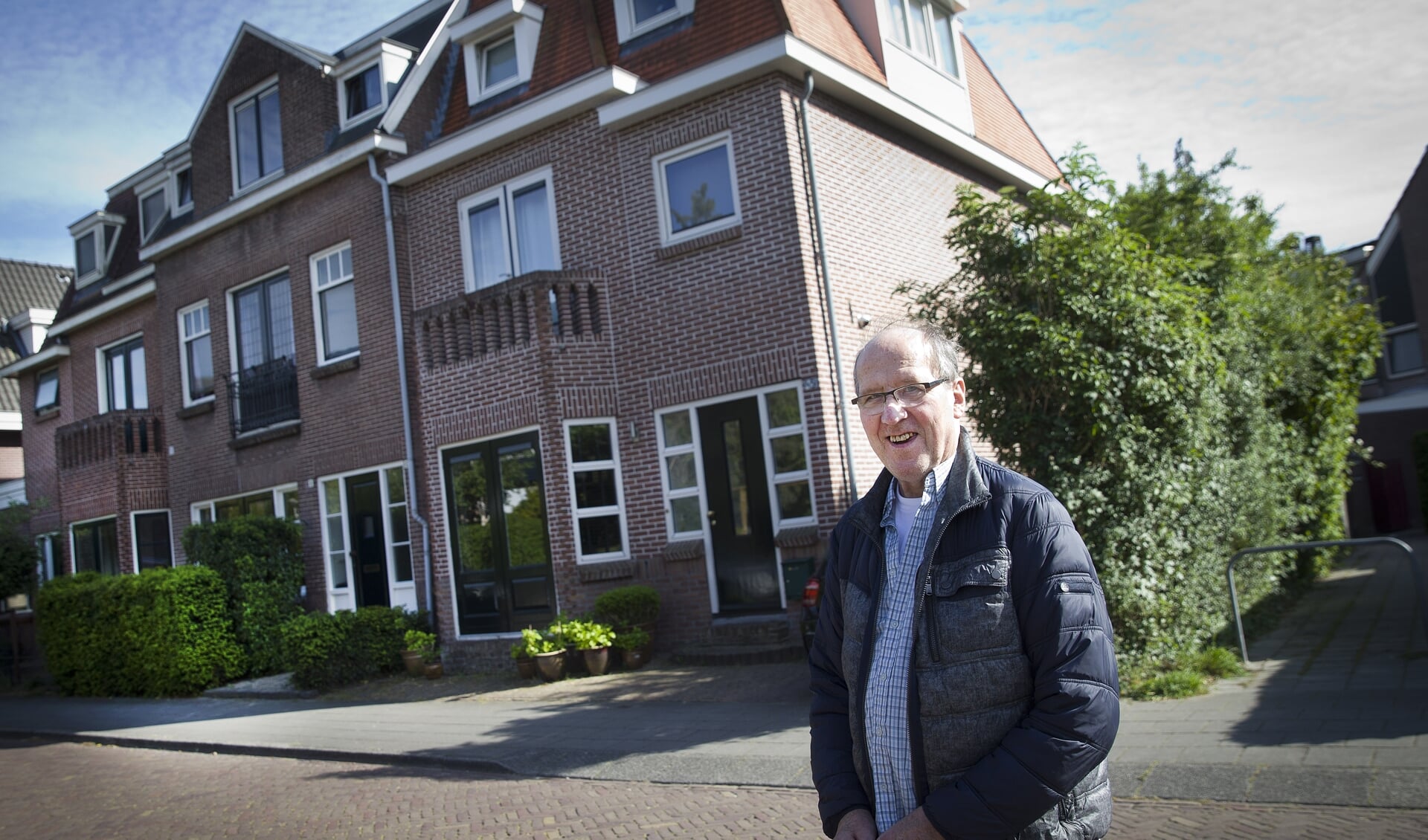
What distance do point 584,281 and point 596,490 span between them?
2.56 m

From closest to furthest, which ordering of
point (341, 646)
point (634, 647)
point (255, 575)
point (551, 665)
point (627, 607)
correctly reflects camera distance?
point (551, 665) → point (634, 647) → point (627, 607) → point (341, 646) → point (255, 575)

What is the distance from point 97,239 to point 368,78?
10.6 meters

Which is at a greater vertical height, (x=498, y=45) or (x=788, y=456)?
(x=498, y=45)

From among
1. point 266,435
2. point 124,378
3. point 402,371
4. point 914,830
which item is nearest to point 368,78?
point 402,371

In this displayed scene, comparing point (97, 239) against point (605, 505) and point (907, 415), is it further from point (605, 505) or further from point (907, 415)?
point (907, 415)

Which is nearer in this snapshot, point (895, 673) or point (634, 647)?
point (895, 673)

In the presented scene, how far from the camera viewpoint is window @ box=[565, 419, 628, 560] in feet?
42.6

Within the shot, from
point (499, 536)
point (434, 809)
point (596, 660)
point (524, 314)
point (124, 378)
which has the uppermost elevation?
point (124, 378)

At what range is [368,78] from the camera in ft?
53.5

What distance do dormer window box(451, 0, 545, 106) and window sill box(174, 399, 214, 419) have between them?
7.44 metres

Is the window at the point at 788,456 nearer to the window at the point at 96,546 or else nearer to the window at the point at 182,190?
the window at the point at 182,190

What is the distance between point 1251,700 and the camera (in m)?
7.46

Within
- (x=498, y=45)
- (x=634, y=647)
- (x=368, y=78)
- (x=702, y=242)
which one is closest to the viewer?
(x=634, y=647)

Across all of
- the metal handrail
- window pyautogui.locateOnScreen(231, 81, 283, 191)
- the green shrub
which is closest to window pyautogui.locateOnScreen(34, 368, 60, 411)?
window pyautogui.locateOnScreen(231, 81, 283, 191)
